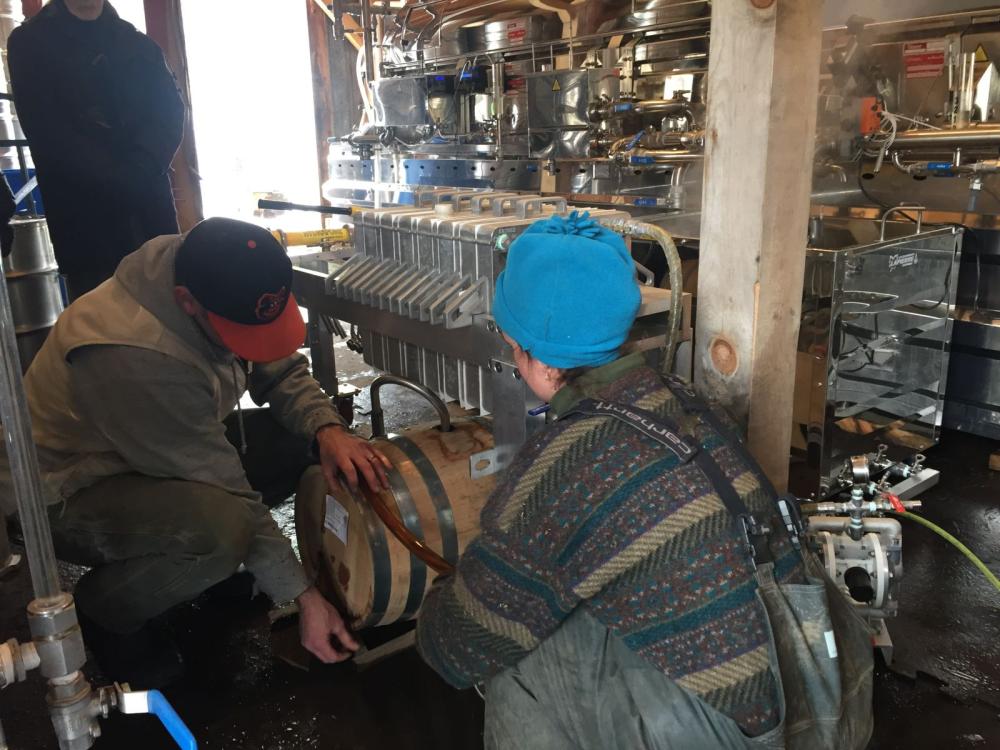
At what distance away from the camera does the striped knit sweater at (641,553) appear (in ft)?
3.61

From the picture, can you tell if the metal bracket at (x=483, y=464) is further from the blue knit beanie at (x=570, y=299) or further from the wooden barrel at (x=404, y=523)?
the blue knit beanie at (x=570, y=299)

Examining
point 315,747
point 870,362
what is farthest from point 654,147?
point 315,747

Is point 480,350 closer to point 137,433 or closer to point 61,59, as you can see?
point 137,433

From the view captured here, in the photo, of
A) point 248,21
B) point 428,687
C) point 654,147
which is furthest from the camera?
point 248,21

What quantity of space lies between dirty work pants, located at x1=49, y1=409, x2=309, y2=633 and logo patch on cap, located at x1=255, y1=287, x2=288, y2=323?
1.41 ft

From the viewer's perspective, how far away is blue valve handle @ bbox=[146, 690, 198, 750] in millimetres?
812

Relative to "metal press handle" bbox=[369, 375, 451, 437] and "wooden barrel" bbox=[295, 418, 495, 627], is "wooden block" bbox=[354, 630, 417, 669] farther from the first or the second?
"metal press handle" bbox=[369, 375, 451, 437]

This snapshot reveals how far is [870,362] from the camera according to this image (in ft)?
9.47

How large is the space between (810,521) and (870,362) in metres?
1.36

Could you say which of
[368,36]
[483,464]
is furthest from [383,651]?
[368,36]

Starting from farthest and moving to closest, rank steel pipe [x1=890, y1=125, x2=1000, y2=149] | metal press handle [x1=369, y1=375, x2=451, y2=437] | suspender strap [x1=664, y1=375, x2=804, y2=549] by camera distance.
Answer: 1. steel pipe [x1=890, y1=125, x2=1000, y2=149]
2. metal press handle [x1=369, y1=375, x2=451, y2=437]
3. suspender strap [x1=664, y1=375, x2=804, y2=549]

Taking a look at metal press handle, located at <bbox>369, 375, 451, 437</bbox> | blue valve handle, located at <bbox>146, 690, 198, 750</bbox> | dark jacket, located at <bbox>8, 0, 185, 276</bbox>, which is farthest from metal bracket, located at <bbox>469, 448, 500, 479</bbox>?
dark jacket, located at <bbox>8, 0, 185, 276</bbox>

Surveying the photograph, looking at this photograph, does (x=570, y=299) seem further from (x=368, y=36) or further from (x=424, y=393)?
(x=368, y=36)

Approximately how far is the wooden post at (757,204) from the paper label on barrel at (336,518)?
0.85 m
